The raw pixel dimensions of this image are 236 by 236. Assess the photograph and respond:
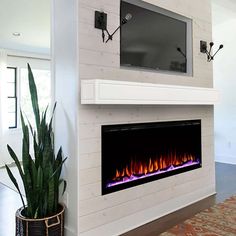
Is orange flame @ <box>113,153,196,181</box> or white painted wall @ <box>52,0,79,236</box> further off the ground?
white painted wall @ <box>52,0,79,236</box>

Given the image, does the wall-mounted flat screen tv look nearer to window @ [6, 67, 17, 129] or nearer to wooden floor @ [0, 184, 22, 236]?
wooden floor @ [0, 184, 22, 236]

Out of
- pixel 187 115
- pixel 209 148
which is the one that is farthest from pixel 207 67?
pixel 209 148

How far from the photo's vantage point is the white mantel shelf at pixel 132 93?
2.20 meters

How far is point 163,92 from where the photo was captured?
8.78 feet

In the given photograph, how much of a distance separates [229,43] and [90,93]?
14.5 feet

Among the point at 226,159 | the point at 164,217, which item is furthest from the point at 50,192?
the point at 226,159

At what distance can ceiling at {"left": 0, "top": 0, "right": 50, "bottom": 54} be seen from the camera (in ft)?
11.7

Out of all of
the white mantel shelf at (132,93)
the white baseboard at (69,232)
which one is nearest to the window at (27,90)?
the white mantel shelf at (132,93)

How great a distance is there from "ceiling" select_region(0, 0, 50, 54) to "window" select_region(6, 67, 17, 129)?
0.61m

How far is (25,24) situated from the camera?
14.3 feet

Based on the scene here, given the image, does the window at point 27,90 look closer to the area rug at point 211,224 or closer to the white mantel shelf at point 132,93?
the white mantel shelf at point 132,93

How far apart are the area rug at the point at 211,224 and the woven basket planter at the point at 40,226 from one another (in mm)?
1027

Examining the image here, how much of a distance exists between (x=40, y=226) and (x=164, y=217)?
147cm

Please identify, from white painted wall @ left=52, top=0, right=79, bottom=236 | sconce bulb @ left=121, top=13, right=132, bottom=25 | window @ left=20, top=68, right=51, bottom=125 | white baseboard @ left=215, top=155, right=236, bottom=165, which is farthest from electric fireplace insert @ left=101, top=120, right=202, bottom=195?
window @ left=20, top=68, right=51, bottom=125
